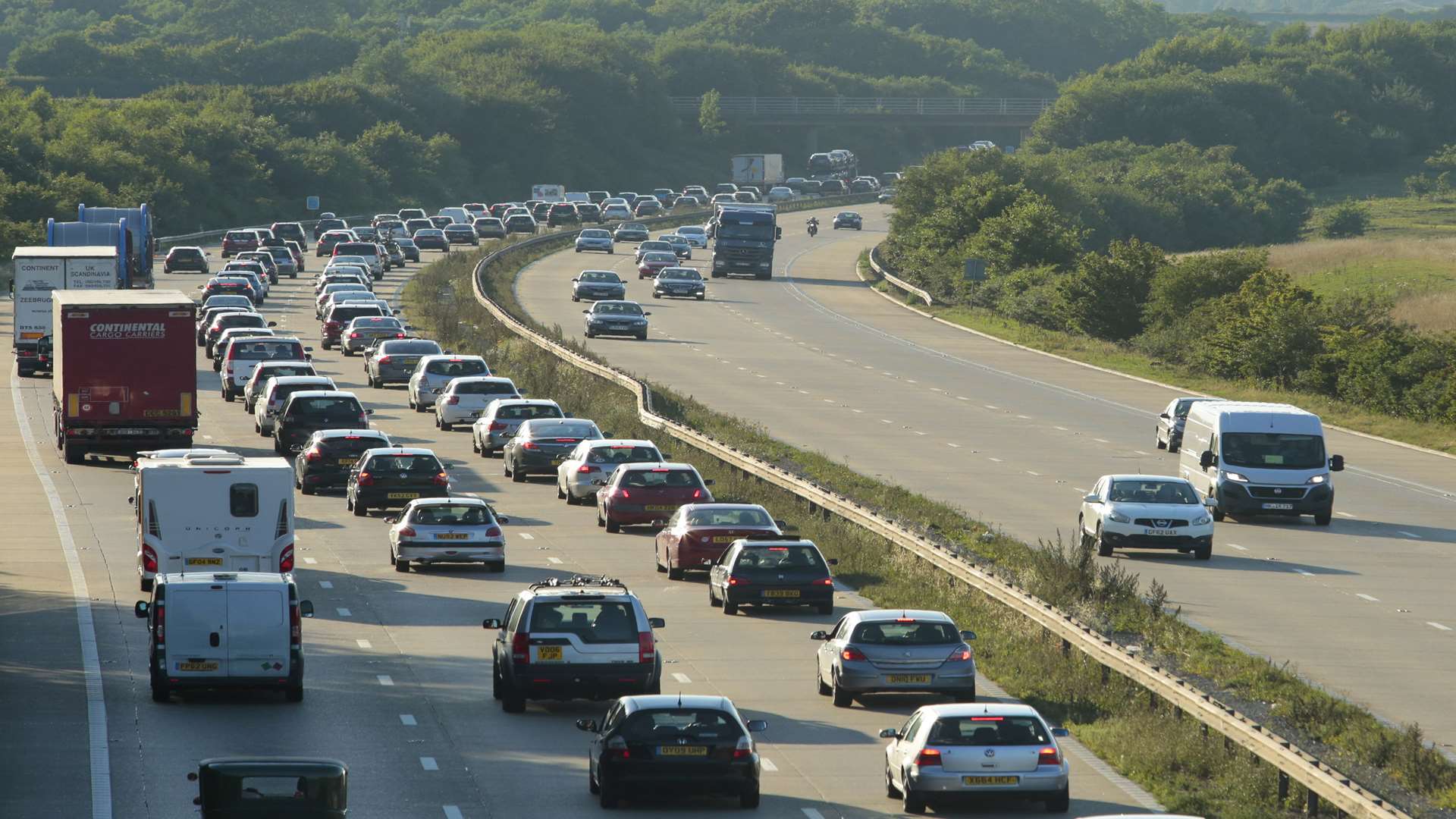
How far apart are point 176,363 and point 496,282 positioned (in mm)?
54458

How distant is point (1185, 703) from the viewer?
22062mm

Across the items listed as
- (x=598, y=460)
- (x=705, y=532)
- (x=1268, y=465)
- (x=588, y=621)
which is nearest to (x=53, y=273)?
(x=598, y=460)

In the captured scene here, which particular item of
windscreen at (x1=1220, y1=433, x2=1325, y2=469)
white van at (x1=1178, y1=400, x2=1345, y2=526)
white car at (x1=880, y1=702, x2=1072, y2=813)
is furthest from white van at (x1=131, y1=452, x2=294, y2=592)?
windscreen at (x1=1220, y1=433, x2=1325, y2=469)

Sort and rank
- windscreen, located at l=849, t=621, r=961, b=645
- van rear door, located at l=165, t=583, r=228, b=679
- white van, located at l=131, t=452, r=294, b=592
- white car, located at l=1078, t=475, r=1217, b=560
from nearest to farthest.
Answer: van rear door, located at l=165, t=583, r=228, b=679 < windscreen, located at l=849, t=621, r=961, b=645 < white van, located at l=131, t=452, r=294, b=592 < white car, located at l=1078, t=475, r=1217, b=560

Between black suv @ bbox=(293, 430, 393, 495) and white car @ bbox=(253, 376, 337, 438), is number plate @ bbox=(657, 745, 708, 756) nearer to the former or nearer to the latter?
black suv @ bbox=(293, 430, 393, 495)

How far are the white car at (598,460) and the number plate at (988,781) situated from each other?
23.0 m

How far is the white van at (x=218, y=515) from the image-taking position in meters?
29.7

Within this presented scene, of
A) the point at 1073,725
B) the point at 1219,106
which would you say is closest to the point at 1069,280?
the point at 1073,725

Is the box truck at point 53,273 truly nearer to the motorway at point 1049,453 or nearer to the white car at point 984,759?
the motorway at point 1049,453

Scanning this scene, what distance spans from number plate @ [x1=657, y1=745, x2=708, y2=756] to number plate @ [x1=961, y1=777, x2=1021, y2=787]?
2242 millimetres

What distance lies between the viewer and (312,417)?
46625 mm

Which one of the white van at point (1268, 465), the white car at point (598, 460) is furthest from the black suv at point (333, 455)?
the white van at point (1268, 465)

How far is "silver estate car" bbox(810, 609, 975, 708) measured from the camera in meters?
23.9

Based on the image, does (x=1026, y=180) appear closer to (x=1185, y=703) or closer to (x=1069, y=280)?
(x=1069, y=280)
